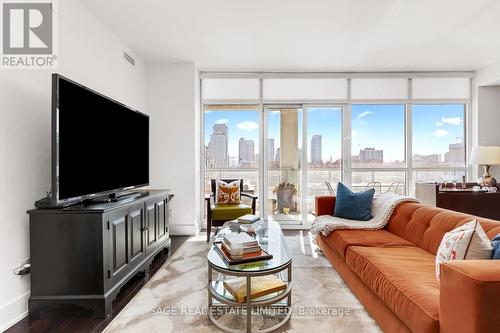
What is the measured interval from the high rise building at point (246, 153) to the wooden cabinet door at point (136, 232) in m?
2.41

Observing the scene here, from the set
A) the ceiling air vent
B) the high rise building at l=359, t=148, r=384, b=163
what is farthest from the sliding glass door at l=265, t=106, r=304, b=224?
the ceiling air vent

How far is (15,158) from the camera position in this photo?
2.14 m

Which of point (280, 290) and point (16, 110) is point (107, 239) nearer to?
point (16, 110)

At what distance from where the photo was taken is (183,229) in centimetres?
456

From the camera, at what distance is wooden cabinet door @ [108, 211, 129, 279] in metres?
2.27

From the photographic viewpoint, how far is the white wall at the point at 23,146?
80.4 inches

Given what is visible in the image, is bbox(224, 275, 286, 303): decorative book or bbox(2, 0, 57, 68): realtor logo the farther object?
bbox(2, 0, 57, 68): realtor logo

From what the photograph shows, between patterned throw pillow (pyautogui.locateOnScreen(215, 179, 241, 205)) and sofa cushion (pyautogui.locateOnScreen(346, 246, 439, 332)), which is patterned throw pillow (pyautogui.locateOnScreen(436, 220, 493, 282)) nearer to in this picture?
sofa cushion (pyautogui.locateOnScreen(346, 246, 439, 332))

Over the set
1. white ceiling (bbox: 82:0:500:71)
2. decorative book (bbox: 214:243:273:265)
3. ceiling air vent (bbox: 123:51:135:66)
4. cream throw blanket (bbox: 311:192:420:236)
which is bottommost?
decorative book (bbox: 214:243:273:265)

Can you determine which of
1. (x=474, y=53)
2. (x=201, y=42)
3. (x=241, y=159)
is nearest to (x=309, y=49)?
(x=201, y=42)

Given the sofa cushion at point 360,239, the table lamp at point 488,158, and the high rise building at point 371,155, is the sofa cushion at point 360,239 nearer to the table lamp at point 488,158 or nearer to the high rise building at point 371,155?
the high rise building at point 371,155

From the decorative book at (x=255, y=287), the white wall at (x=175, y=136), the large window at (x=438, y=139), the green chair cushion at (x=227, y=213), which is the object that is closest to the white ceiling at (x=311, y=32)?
the white wall at (x=175, y=136)

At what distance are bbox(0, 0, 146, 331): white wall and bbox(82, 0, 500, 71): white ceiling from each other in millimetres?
542

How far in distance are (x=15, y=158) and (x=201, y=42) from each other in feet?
8.44
